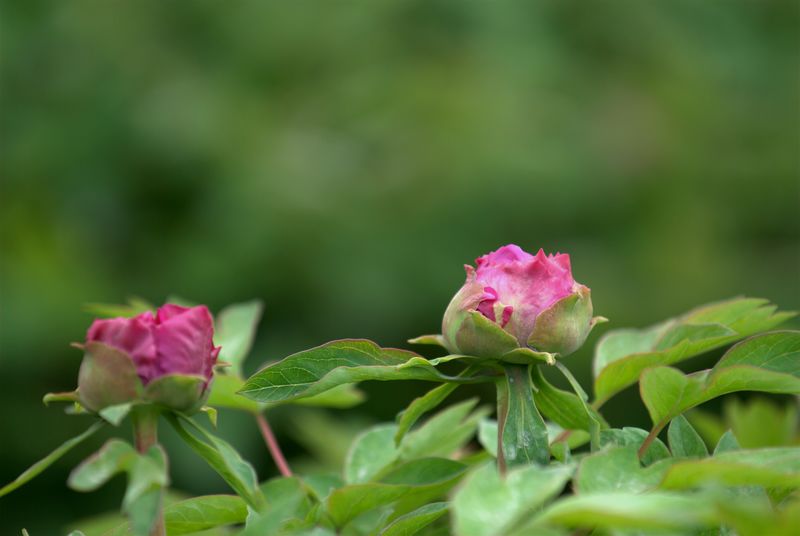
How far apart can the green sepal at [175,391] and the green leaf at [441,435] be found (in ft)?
0.69

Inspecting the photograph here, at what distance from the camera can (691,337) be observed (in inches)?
22.9

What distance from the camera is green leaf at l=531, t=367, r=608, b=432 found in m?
0.56

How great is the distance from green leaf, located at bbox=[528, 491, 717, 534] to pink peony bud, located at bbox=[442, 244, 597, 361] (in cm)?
14

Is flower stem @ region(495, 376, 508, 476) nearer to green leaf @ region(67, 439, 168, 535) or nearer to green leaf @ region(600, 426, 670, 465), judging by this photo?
green leaf @ region(600, 426, 670, 465)

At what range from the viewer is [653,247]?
2.94m

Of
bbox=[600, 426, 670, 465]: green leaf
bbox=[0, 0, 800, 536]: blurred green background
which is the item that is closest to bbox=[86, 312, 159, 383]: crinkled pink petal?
bbox=[600, 426, 670, 465]: green leaf

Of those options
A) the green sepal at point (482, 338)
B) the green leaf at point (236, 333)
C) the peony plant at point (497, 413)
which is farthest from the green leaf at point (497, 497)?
the green leaf at point (236, 333)

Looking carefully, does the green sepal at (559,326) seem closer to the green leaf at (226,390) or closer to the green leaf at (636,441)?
the green leaf at (636,441)

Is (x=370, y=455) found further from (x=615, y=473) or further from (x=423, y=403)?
(x=615, y=473)

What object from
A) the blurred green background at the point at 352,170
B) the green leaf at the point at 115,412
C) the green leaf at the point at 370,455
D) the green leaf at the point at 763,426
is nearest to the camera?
the green leaf at the point at 115,412

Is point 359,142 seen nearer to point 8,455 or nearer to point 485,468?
point 8,455

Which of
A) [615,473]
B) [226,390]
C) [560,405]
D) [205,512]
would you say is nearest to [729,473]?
[615,473]

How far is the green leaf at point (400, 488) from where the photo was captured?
533 mm

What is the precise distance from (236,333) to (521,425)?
0.31 metres
